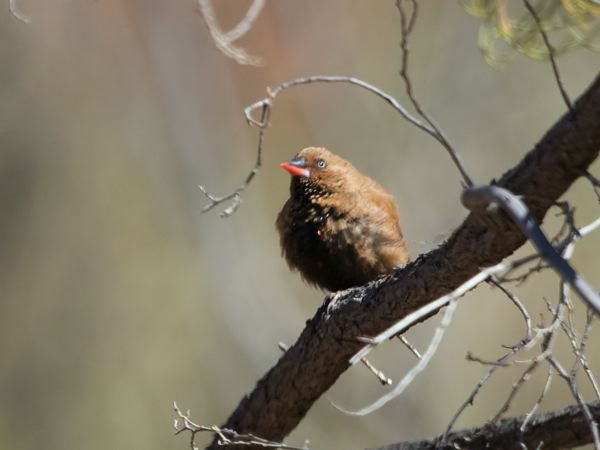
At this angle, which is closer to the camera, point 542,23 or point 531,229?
point 531,229

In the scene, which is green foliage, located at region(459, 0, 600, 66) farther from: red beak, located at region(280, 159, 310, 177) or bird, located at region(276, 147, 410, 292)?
red beak, located at region(280, 159, 310, 177)

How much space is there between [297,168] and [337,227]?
40 centimetres

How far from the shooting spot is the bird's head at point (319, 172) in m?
4.69

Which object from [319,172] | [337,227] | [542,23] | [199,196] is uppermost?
[199,196]

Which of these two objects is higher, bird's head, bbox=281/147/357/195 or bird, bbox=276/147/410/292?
bird's head, bbox=281/147/357/195

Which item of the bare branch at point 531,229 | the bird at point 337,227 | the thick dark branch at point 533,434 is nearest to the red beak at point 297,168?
the bird at point 337,227

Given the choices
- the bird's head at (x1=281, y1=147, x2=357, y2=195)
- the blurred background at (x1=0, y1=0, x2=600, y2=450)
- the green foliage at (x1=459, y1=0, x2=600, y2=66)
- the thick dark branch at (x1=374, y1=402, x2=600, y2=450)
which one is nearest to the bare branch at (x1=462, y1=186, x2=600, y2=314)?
the green foliage at (x1=459, y1=0, x2=600, y2=66)

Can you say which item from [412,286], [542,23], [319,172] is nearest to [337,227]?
[319,172]

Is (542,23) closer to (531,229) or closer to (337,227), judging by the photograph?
(531,229)

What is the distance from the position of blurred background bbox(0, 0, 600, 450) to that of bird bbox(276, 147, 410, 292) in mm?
3771

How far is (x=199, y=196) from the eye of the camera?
9289 millimetres

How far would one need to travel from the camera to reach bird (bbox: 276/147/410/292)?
4.47 meters

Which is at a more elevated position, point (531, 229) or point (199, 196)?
point (199, 196)

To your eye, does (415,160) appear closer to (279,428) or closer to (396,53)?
(396,53)
